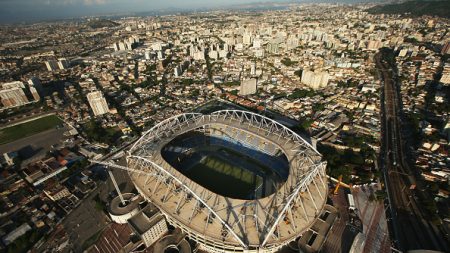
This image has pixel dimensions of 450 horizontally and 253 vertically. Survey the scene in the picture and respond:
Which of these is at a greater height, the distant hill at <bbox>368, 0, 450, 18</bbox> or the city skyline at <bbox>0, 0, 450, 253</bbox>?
the distant hill at <bbox>368, 0, 450, 18</bbox>

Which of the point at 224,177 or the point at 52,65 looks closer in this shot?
the point at 224,177

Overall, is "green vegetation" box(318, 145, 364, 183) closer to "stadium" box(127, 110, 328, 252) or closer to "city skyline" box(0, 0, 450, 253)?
"city skyline" box(0, 0, 450, 253)

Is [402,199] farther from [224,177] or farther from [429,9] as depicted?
[429,9]

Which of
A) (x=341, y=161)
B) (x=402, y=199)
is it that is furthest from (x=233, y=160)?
(x=402, y=199)

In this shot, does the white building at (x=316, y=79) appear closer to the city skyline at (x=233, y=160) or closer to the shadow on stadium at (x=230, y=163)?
the city skyline at (x=233, y=160)

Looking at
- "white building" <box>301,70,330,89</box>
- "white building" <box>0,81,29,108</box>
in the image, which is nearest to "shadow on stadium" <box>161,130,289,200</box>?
"white building" <box>301,70,330,89</box>

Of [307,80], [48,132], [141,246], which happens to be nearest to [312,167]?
[141,246]

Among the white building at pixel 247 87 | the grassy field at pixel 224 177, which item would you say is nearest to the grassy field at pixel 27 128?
the grassy field at pixel 224 177
